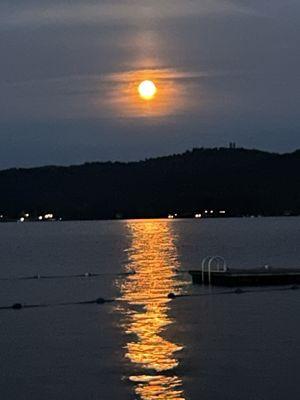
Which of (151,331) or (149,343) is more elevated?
(151,331)

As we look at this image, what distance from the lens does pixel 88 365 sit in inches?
1081

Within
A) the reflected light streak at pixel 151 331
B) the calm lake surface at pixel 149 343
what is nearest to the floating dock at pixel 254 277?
the calm lake surface at pixel 149 343

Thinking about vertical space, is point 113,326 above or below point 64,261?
below

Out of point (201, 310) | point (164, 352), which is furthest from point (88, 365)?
point (201, 310)

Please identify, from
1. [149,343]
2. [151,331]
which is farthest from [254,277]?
[149,343]

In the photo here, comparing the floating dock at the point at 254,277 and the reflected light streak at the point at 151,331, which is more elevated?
the floating dock at the point at 254,277

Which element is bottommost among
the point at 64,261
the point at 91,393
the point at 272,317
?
the point at 91,393

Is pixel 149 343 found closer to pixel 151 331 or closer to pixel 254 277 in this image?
pixel 151 331

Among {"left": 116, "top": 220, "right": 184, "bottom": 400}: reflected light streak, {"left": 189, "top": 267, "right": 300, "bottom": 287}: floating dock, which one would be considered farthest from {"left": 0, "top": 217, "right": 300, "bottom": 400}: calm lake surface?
{"left": 189, "top": 267, "right": 300, "bottom": 287}: floating dock

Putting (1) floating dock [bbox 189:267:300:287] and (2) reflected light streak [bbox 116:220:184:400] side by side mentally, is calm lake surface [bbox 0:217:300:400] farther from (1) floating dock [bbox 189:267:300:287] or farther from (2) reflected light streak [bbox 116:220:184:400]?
(1) floating dock [bbox 189:267:300:287]

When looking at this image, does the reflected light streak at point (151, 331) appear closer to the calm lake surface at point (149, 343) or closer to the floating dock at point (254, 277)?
the calm lake surface at point (149, 343)

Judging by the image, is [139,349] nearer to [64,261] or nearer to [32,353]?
[32,353]

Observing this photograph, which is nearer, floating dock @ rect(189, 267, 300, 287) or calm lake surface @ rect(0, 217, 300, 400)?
calm lake surface @ rect(0, 217, 300, 400)

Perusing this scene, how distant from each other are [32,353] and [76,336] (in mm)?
3562
